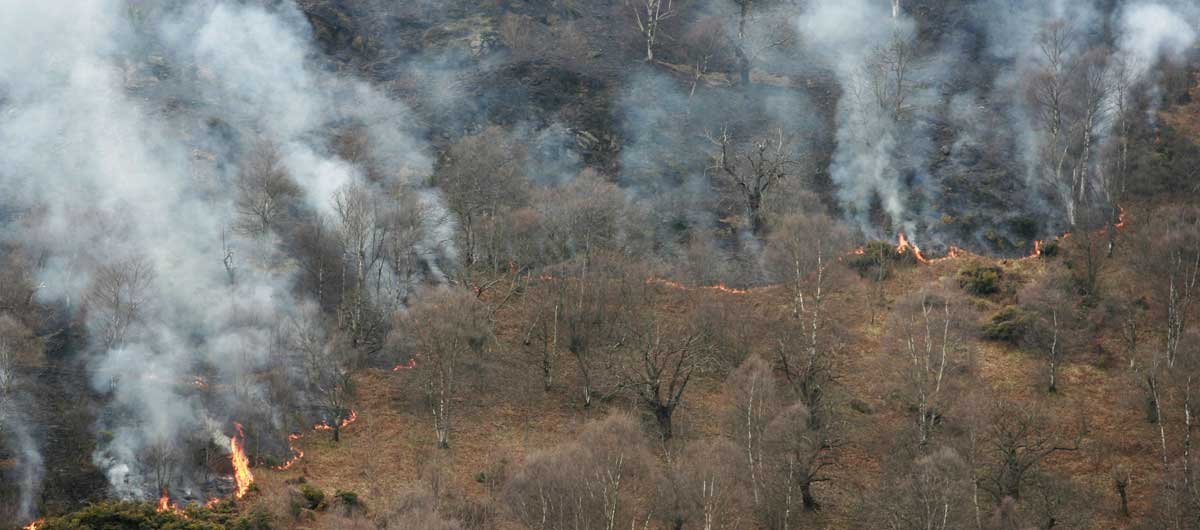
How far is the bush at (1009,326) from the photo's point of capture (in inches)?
1897

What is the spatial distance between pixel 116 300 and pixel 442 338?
12.4 metres

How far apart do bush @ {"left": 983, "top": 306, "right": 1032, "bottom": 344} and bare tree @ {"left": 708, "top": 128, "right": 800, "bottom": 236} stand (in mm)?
13330

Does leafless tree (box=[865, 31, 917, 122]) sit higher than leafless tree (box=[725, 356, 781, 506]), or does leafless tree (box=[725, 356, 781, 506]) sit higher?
leafless tree (box=[865, 31, 917, 122])

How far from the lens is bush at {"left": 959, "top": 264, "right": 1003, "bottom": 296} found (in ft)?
171

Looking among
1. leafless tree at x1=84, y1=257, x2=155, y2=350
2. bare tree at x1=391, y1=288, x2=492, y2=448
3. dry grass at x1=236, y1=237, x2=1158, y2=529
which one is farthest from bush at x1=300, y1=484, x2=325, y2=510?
leafless tree at x1=84, y1=257, x2=155, y2=350

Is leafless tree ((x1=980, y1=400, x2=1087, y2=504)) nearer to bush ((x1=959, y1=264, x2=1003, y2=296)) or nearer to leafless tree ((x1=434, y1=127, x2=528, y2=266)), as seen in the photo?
bush ((x1=959, y1=264, x2=1003, y2=296))

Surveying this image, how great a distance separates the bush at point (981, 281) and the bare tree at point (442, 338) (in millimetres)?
23189

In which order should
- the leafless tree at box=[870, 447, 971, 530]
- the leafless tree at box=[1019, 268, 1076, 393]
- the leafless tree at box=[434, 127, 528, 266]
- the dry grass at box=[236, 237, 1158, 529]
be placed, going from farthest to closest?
the leafless tree at box=[434, 127, 528, 266] < the leafless tree at box=[1019, 268, 1076, 393] < the dry grass at box=[236, 237, 1158, 529] < the leafless tree at box=[870, 447, 971, 530]

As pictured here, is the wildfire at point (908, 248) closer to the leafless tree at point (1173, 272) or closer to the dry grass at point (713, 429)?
the dry grass at point (713, 429)

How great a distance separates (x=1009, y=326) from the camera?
48500mm

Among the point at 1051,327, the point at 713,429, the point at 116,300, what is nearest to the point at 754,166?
the point at 1051,327

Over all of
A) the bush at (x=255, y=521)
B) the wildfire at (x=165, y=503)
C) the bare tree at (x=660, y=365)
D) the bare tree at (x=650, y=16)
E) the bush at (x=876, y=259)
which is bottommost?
the bush at (x=255, y=521)

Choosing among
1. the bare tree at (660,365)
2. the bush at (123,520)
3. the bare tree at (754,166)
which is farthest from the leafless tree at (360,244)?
the bare tree at (754,166)

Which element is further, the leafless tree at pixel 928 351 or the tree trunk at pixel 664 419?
the tree trunk at pixel 664 419
